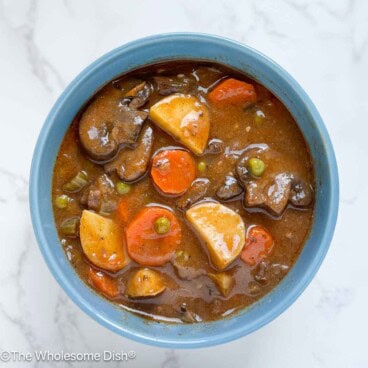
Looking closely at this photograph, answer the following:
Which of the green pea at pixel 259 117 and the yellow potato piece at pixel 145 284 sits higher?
the green pea at pixel 259 117

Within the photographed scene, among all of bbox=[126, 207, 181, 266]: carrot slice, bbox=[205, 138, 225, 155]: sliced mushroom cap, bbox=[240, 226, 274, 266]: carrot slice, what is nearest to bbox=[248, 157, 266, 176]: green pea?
bbox=[205, 138, 225, 155]: sliced mushroom cap

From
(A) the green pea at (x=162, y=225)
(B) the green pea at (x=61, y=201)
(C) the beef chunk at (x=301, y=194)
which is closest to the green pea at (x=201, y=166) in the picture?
(A) the green pea at (x=162, y=225)

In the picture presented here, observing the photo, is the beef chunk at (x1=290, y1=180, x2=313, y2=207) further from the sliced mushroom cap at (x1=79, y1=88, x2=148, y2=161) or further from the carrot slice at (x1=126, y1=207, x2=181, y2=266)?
the sliced mushroom cap at (x1=79, y1=88, x2=148, y2=161)

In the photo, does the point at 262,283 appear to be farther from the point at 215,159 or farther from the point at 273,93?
the point at 273,93

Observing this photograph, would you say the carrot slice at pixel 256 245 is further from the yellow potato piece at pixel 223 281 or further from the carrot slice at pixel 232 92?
the carrot slice at pixel 232 92

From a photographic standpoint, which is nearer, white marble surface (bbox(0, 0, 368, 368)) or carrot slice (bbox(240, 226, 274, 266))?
carrot slice (bbox(240, 226, 274, 266))
